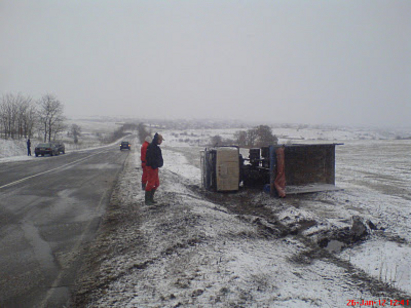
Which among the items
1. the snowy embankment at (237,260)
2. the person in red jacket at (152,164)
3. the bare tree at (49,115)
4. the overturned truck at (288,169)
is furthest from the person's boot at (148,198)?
the bare tree at (49,115)

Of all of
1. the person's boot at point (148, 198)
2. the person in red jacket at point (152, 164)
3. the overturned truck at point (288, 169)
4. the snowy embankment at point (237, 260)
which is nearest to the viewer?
the snowy embankment at point (237, 260)

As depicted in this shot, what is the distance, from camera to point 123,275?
3807 mm

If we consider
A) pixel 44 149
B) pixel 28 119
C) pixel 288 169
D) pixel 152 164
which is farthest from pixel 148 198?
pixel 28 119

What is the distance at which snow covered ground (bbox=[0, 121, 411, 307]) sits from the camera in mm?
3379

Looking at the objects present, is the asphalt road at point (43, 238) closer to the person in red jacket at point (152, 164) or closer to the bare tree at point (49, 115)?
the person in red jacket at point (152, 164)

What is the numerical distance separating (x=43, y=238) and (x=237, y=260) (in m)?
3.49

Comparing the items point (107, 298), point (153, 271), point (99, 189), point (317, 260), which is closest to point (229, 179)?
point (99, 189)

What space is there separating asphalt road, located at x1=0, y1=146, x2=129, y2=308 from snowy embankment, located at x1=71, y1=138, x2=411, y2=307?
30cm

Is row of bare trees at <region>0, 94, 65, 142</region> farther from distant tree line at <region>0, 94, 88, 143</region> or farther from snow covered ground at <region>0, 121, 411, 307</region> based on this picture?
snow covered ground at <region>0, 121, 411, 307</region>

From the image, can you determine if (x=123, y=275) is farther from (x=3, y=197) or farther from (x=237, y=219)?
(x=3, y=197)

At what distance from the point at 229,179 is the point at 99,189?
4500 mm

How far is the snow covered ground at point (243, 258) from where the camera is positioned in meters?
3.38

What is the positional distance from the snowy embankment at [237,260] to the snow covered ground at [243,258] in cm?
1

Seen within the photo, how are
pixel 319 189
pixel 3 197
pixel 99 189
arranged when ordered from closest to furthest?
pixel 3 197, pixel 319 189, pixel 99 189
